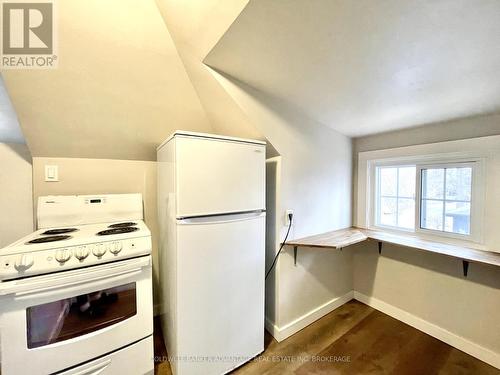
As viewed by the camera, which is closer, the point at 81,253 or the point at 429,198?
the point at 81,253

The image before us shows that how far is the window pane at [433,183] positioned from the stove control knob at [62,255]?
2787 mm

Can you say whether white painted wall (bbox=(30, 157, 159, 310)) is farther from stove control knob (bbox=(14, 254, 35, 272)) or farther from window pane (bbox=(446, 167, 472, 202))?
window pane (bbox=(446, 167, 472, 202))

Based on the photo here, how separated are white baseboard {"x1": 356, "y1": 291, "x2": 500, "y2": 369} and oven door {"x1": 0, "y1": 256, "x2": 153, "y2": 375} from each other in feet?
7.22

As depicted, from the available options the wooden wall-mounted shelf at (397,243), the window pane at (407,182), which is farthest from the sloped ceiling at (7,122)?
the window pane at (407,182)

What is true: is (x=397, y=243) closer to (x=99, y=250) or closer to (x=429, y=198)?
(x=429, y=198)

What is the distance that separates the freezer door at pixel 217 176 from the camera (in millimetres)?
1231

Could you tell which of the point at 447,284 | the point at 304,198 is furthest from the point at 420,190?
the point at 304,198

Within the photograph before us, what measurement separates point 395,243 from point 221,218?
1.59m

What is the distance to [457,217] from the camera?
180cm

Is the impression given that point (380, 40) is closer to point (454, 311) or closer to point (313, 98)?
point (313, 98)

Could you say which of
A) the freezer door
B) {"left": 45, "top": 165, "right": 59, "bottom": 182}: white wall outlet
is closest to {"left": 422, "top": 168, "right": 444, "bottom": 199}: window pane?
the freezer door

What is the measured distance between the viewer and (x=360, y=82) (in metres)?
1.30

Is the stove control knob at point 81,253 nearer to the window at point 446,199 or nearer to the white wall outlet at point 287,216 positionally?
the white wall outlet at point 287,216

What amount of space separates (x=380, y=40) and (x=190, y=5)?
36.3 inches
